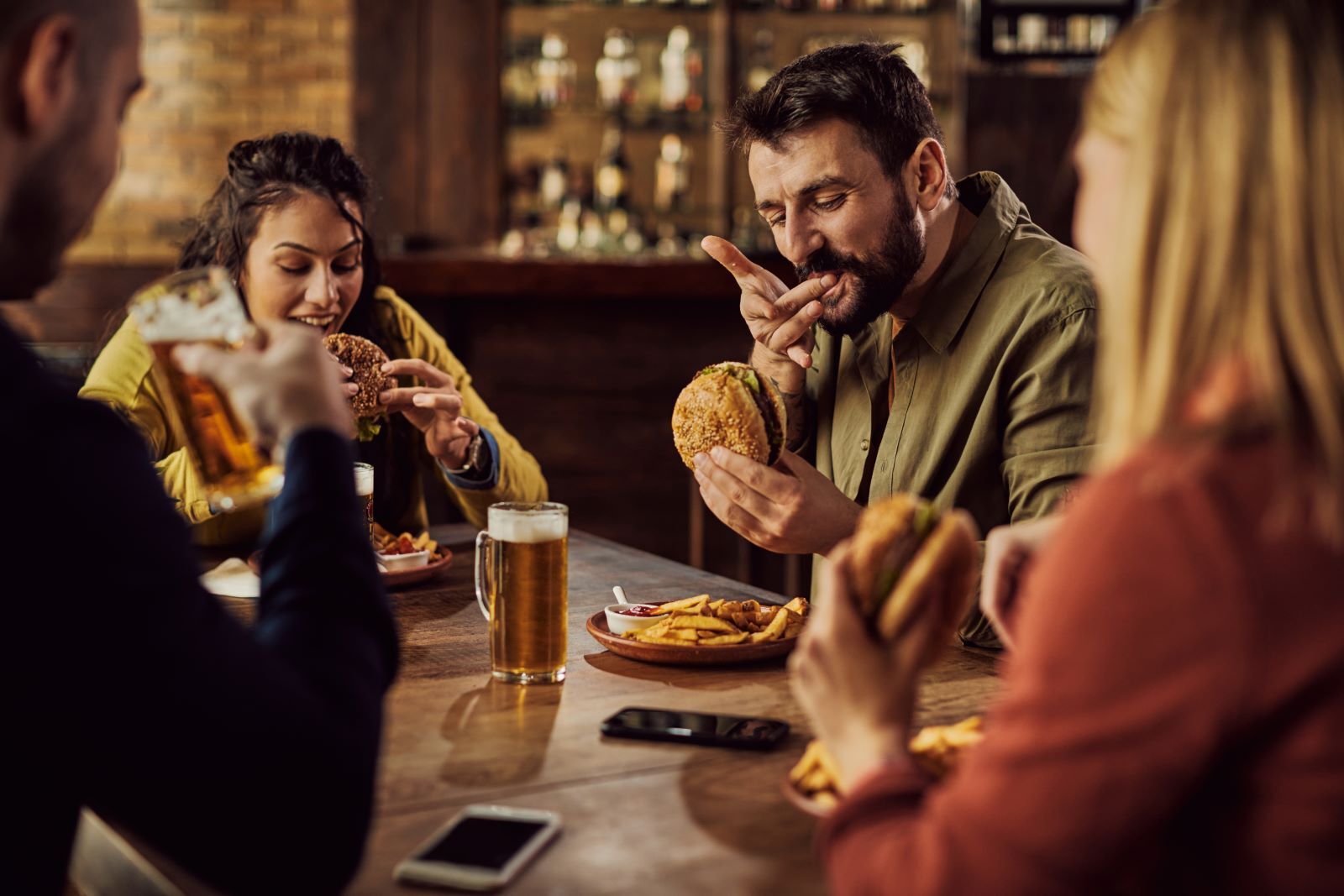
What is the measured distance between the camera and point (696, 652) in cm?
169

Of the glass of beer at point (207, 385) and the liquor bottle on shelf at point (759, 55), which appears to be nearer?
the glass of beer at point (207, 385)

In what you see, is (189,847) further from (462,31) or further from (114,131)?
(462,31)

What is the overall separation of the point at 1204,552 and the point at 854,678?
33 centimetres

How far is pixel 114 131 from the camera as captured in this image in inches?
43.2

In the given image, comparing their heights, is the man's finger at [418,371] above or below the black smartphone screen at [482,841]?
above

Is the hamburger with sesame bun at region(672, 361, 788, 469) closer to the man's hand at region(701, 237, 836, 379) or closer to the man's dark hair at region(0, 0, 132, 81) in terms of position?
the man's hand at region(701, 237, 836, 379)

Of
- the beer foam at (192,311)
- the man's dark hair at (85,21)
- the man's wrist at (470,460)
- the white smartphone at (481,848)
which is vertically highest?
the man's dark hair at (85,21)

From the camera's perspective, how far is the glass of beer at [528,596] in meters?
1.67

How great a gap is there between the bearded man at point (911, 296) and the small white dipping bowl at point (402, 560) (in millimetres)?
602

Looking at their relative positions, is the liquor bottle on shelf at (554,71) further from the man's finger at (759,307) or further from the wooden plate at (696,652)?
the wooden plate at (696,652)

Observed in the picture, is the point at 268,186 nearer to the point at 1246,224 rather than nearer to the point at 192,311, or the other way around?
the point at 192,311

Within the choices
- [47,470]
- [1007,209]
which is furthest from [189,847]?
[1007,209]

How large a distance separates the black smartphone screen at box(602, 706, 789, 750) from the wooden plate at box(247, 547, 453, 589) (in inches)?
28.9

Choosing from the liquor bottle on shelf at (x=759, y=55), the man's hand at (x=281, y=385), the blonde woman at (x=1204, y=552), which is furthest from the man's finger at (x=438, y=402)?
the liquor bottle on shelf at (x=759, y=55)
